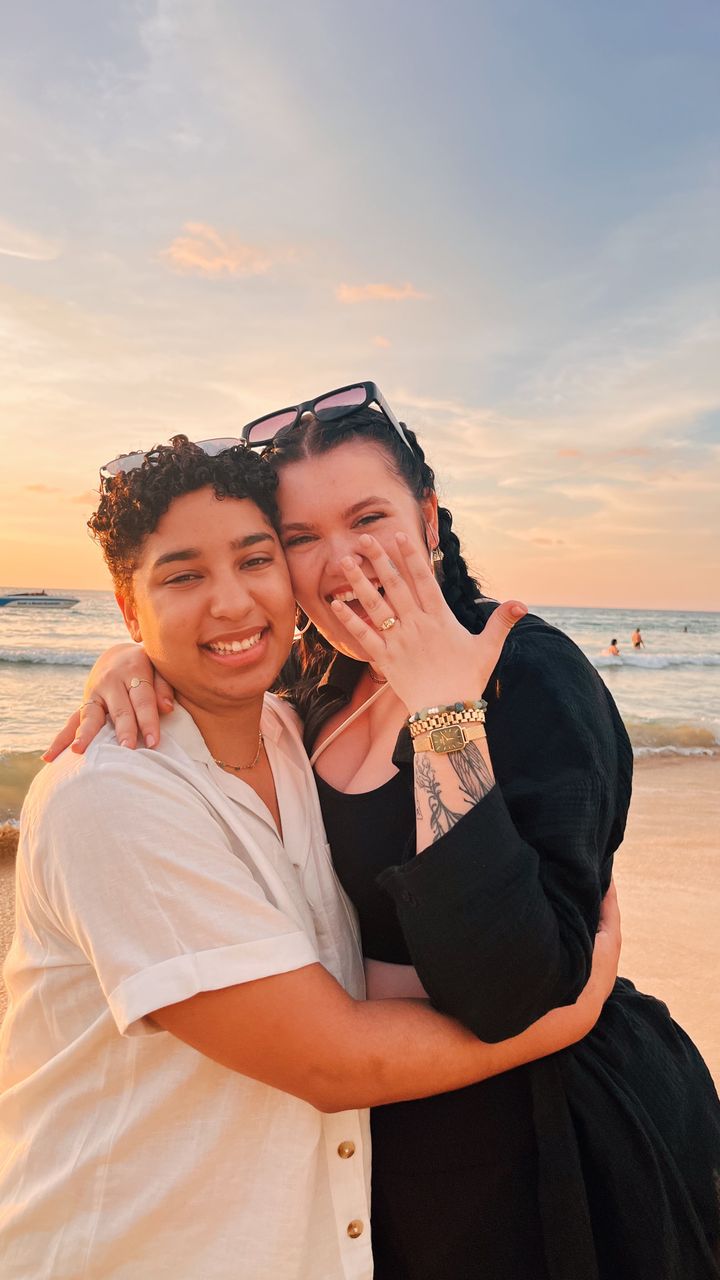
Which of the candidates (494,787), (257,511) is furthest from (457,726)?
(257,511)

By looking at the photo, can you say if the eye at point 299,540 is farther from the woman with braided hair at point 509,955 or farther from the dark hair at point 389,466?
the woman with braided hair at point 509,955

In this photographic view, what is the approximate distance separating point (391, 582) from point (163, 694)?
0.74 meters

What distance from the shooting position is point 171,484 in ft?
7.41

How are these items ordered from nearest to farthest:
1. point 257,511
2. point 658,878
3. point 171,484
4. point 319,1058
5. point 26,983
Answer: point 319,1058 < point 26,983 < point 171,484 < point 257,511 < point 658,878

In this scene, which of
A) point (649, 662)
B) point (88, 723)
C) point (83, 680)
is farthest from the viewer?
point (649, 662)

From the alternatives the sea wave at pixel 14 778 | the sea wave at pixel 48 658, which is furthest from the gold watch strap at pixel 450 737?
the sea wave at pixel 48 658

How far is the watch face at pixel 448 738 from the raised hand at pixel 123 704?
0.72 meters

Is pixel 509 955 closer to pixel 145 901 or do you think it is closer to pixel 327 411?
pixel 145 901

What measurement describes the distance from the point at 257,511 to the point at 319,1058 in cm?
144

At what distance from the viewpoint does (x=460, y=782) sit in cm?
188

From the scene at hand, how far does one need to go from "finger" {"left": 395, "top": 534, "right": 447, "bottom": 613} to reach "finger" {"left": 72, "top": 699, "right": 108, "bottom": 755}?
89cm

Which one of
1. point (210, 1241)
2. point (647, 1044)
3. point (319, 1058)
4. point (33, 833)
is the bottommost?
point (210, 1241)

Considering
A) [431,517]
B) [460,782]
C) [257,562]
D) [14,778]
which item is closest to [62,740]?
[257,562]

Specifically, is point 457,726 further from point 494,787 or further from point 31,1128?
point 31,1128
